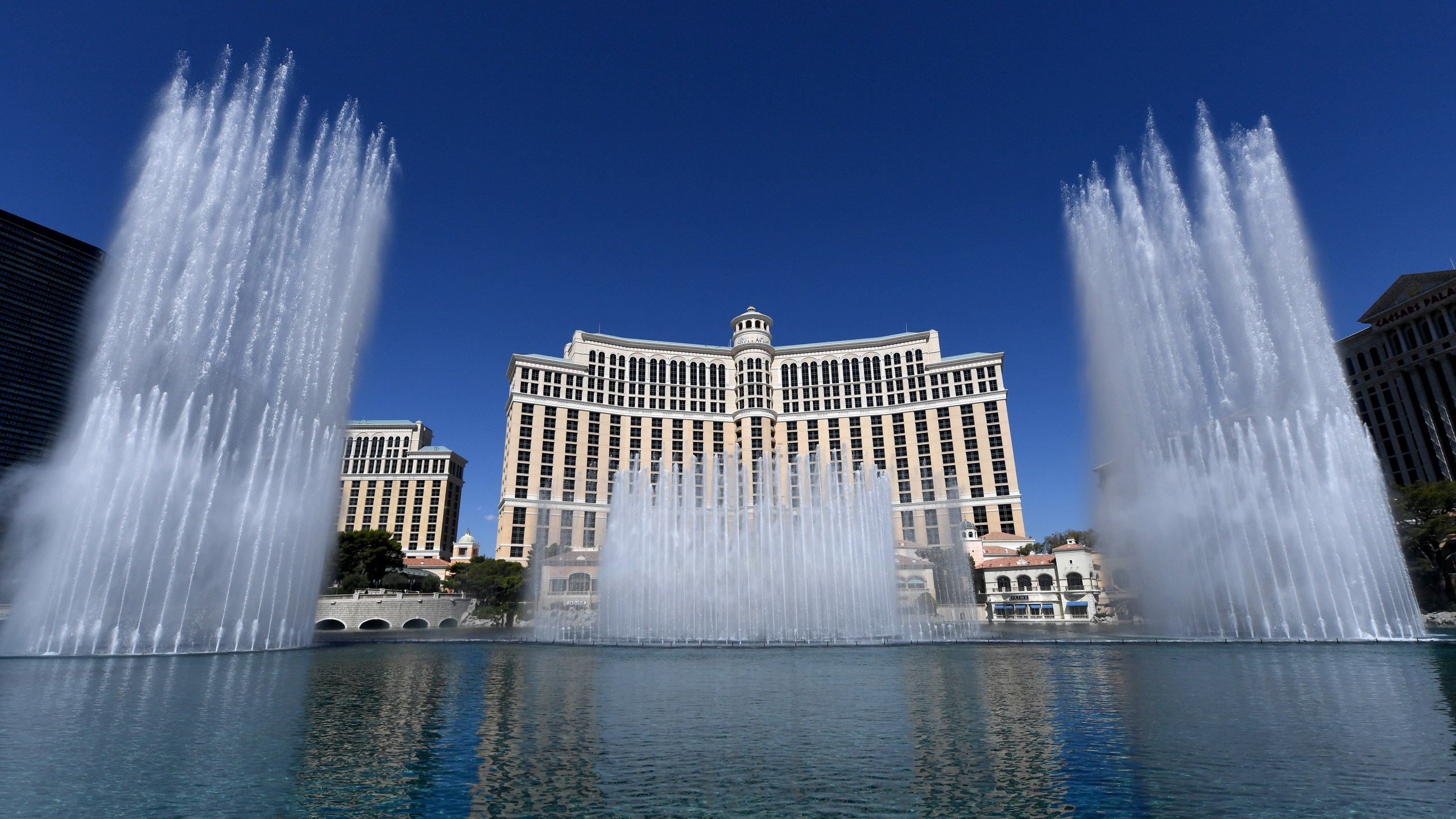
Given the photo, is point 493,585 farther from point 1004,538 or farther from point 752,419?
point 1004,538

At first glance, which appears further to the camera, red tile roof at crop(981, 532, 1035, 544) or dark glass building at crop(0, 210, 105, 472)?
red tile roof at crop(981, 532, 1035, 544)

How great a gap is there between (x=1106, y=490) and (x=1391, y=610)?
11875 mm

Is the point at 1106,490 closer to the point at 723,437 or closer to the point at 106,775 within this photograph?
the point at 106,775

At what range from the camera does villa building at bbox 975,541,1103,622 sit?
68938mm

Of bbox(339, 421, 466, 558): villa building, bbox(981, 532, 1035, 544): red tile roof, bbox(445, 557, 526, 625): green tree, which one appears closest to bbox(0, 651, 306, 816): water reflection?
bbox(445, 557, 526, 625): green tree

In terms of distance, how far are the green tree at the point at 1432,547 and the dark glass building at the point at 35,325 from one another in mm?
107897

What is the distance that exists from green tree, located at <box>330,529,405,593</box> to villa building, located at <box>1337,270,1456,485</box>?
354ft

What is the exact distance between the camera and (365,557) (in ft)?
239

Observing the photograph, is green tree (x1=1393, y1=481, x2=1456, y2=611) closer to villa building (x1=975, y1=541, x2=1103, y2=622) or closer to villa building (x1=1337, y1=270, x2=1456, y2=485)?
villa building (x1=975, y1=541, x2=1103, y2=622)

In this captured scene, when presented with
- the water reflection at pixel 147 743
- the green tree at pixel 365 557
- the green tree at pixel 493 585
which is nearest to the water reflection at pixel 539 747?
the water reflection at pixel 147 743

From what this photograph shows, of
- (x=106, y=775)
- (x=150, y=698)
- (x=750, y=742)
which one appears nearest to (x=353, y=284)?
(x=150, y=698)

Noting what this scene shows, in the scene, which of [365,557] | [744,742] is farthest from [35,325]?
[744,742]

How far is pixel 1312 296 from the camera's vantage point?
31.6m

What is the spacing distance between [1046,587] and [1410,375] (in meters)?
48.7
